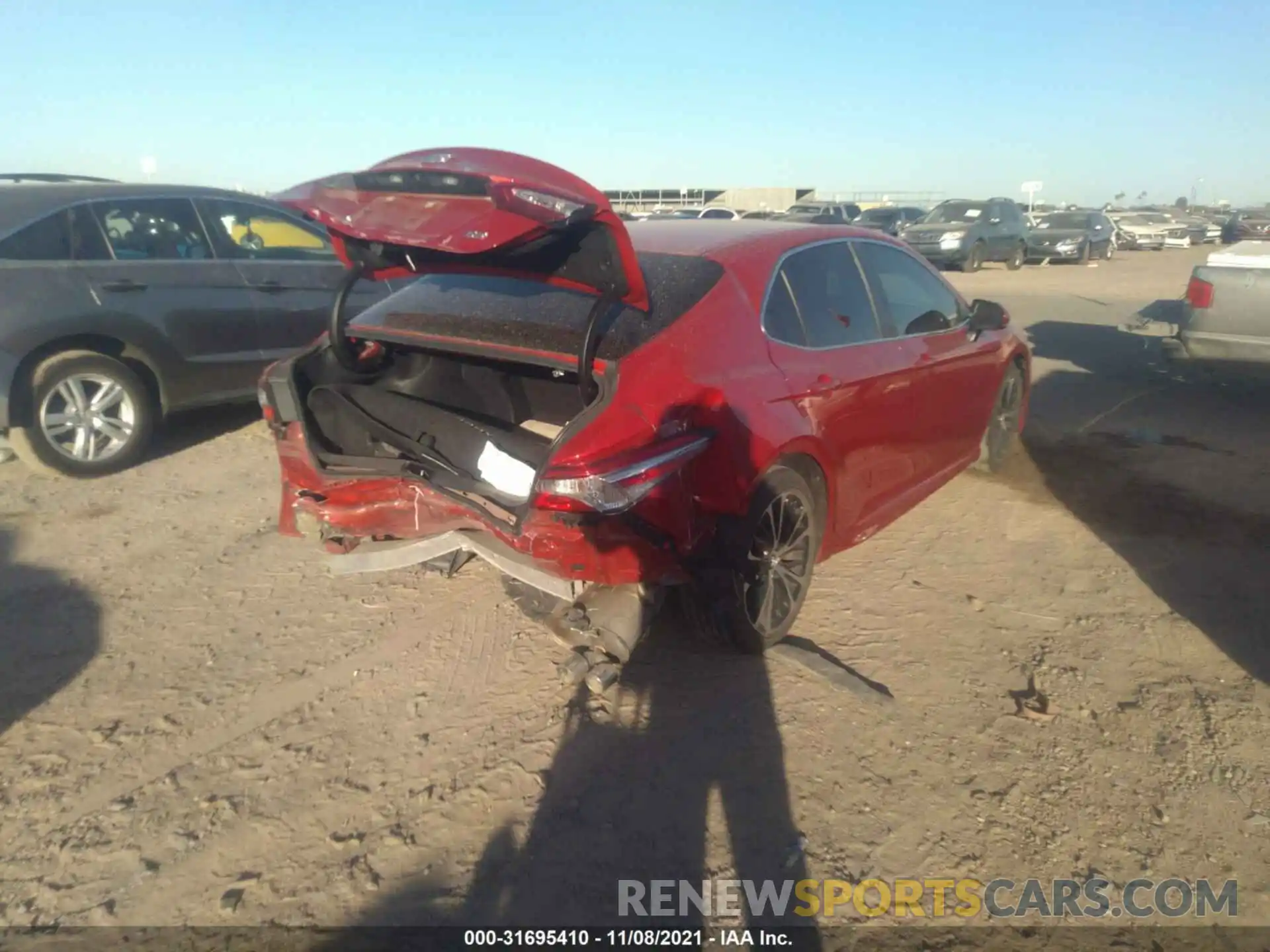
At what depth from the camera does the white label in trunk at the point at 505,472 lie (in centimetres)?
332

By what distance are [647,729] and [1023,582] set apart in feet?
7.37

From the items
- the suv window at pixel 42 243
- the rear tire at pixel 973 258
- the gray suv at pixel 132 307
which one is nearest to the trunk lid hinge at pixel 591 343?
the gray suv at pixel 132 307

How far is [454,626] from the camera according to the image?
396cm

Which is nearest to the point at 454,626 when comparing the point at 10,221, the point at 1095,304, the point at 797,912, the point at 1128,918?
the point at 797,912

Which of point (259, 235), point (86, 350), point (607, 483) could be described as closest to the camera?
point (607, 483)

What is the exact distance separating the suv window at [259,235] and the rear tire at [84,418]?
1241 mm

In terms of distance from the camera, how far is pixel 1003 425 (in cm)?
600

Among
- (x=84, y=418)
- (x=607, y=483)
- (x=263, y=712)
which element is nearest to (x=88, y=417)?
(x=84, y=418)

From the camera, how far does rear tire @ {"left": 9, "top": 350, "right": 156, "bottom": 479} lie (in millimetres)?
5477

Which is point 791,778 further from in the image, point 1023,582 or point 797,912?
point 1023,582

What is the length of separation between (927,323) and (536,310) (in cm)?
228

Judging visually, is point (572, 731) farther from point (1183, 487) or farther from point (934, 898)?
point (1183, 487)

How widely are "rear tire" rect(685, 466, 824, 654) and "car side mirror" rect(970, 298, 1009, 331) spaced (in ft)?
6.34

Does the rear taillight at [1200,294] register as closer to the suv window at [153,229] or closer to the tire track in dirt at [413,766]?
the tire track in dirt at [413,766]
